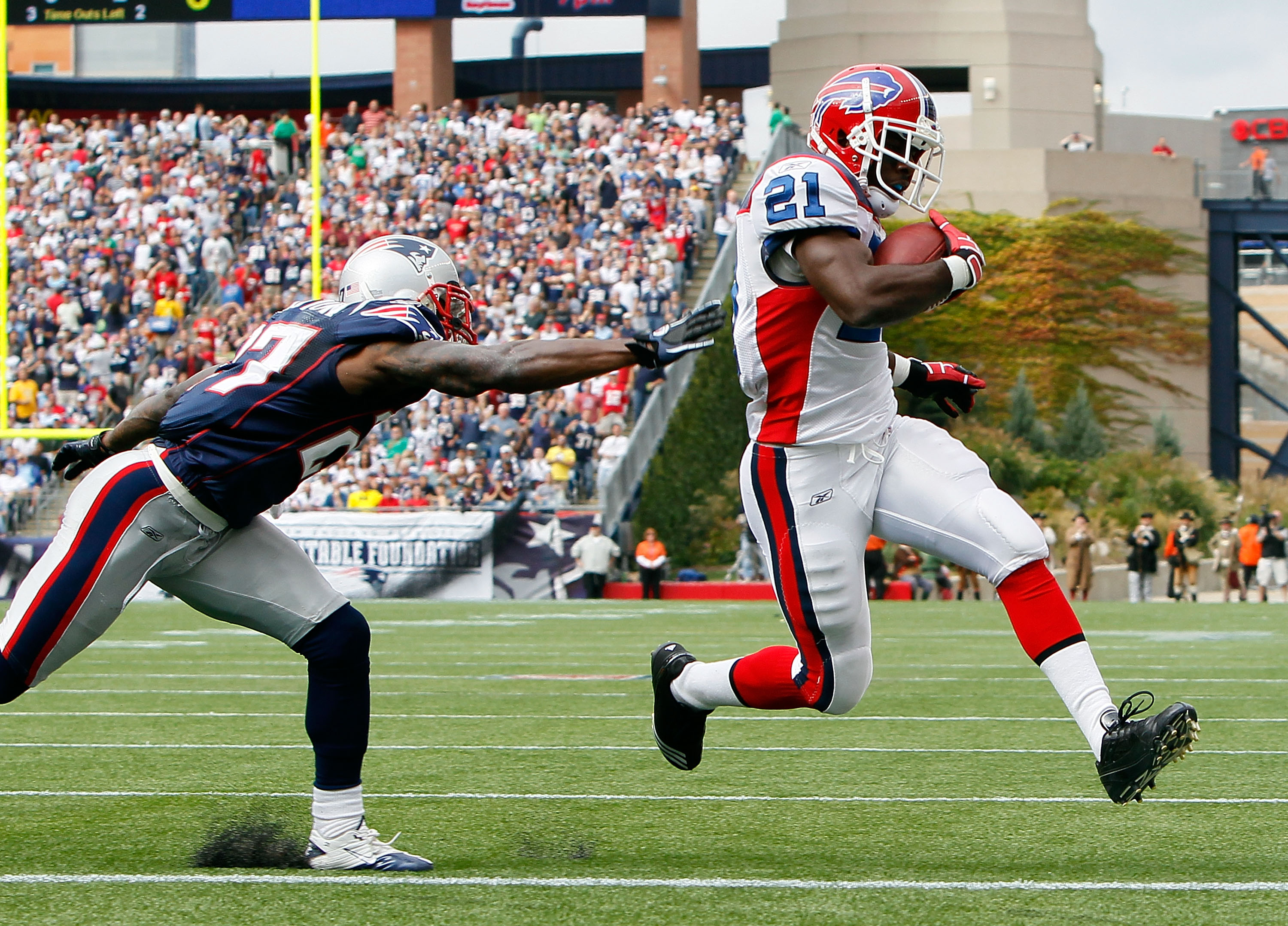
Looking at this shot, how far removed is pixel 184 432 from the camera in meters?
3.93

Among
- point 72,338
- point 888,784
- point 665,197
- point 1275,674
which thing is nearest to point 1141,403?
point 665,197

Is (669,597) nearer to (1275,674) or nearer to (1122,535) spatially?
(1122,535)

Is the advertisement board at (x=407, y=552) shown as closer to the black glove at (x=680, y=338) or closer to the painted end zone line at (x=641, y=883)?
the painted end zone line at (x=641, y=883)

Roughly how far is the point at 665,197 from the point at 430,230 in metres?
3.31

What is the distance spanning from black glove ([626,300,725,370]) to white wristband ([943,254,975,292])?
2.64 feet

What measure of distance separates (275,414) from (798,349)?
1319mm

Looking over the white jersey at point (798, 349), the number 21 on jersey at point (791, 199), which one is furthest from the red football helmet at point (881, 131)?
the number 21 on jersey at point (791, 199)

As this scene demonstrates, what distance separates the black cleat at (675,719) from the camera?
190 inches

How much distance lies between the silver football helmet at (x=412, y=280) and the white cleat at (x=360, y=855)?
1225 mm

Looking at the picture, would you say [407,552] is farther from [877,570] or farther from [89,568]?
[89,568]

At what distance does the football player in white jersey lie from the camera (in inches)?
156

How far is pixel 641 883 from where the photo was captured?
3.67 metres

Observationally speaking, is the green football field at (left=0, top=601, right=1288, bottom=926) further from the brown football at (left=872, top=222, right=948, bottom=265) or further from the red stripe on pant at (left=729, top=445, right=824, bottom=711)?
the brown football at (left=872, top=222, right=948, bottom=265)

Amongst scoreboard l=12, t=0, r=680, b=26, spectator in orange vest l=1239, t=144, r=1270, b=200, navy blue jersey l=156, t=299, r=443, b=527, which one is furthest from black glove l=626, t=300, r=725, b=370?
spectator in orange vest l=1239, t=144, r=1270, b=200
